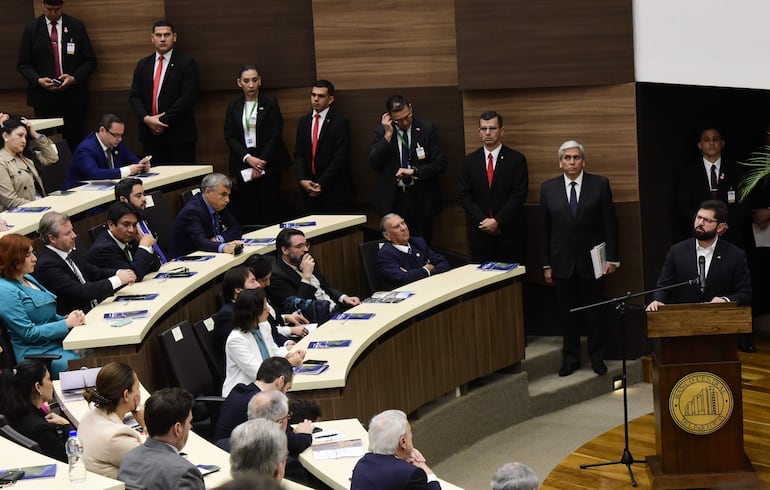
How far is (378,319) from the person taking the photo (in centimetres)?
616

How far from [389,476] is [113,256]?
114 inches

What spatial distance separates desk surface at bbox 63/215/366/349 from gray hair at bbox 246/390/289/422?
45.6 inches

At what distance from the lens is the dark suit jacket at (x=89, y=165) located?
7723mm

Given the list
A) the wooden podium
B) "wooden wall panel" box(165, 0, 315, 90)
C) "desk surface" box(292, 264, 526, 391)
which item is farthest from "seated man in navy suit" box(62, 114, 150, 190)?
the wooden podium

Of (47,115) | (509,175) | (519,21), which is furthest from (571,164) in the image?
(47,115)

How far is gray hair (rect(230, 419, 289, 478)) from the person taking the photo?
348cm

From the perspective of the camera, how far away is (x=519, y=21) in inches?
309

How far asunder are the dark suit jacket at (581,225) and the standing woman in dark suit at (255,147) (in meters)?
2.03

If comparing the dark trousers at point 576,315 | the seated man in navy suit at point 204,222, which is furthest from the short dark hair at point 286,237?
the dark trousers at point 576,315

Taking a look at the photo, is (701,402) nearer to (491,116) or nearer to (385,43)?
(491,116)

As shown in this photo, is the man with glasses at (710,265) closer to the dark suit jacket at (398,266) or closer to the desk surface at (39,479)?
the dark suit jacket at (398,266)

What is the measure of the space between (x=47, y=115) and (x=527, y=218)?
12.3 feet

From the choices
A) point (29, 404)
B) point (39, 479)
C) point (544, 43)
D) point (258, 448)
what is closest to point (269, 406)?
point (258, 448)

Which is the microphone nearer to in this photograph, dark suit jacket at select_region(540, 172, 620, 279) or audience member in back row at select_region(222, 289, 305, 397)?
dark suit jacket at select_region(540, 172, 620, 279)
